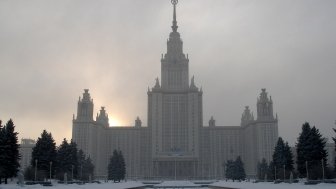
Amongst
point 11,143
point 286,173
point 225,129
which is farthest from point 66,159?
point 225,129

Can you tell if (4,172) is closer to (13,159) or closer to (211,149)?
(13,159)

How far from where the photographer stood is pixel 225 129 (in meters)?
190

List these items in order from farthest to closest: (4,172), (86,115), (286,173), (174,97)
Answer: (174,97), (86,115), (286,173), (4,172)

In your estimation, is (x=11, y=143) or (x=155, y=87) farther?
(x=155, y=87)

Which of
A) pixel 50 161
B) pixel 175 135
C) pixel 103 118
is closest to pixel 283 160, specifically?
pixel 50 161

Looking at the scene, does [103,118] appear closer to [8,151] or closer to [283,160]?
[283,160]

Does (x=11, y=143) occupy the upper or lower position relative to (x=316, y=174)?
upper

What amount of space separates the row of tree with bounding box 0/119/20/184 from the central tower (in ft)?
356

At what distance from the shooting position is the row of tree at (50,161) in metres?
76.1

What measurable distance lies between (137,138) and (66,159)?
99257mm

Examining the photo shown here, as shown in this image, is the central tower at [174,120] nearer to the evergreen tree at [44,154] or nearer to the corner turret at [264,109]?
the corner turret at [264,109]

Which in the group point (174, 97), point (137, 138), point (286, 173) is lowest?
point (286, 173)

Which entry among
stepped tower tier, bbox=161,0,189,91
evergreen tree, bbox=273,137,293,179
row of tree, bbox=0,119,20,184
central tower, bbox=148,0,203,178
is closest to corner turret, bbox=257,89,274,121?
central tower, bbox=148,0,203,178

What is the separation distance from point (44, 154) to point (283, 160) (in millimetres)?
49229
